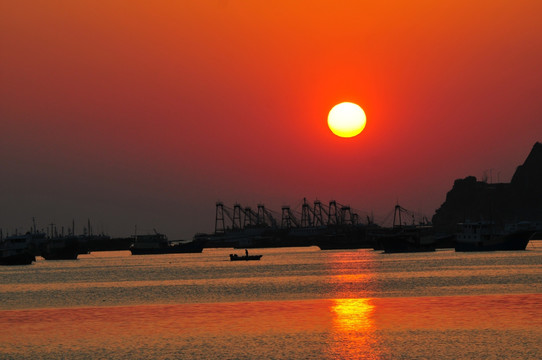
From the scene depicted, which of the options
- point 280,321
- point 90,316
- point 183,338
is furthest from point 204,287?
point 183,338

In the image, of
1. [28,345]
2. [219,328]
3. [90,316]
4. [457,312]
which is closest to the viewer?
[28,345]

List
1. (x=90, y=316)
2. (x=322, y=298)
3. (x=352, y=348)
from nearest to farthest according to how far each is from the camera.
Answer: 1. (x=352, y=348)
2. (x=90, y=316)
3. (x=322, y=298)

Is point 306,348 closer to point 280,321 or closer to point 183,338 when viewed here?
point 183,338

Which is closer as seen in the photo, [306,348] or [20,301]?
[306,348]

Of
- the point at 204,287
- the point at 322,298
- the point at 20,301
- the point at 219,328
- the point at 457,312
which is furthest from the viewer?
the point at 204,287

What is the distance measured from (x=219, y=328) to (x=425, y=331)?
594 inches

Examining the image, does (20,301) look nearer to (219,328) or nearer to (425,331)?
(219,328)

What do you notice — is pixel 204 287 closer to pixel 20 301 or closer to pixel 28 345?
pixel 20 301

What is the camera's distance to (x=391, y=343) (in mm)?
49562

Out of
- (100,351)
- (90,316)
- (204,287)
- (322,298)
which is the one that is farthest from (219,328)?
(204,287)

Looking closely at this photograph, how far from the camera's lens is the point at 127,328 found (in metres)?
61.2

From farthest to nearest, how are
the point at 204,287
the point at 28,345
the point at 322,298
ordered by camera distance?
the point at 204,287, the point at 322,298, the point at 28,345

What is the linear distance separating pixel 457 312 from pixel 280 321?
1467 centimetres

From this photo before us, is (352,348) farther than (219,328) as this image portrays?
No
